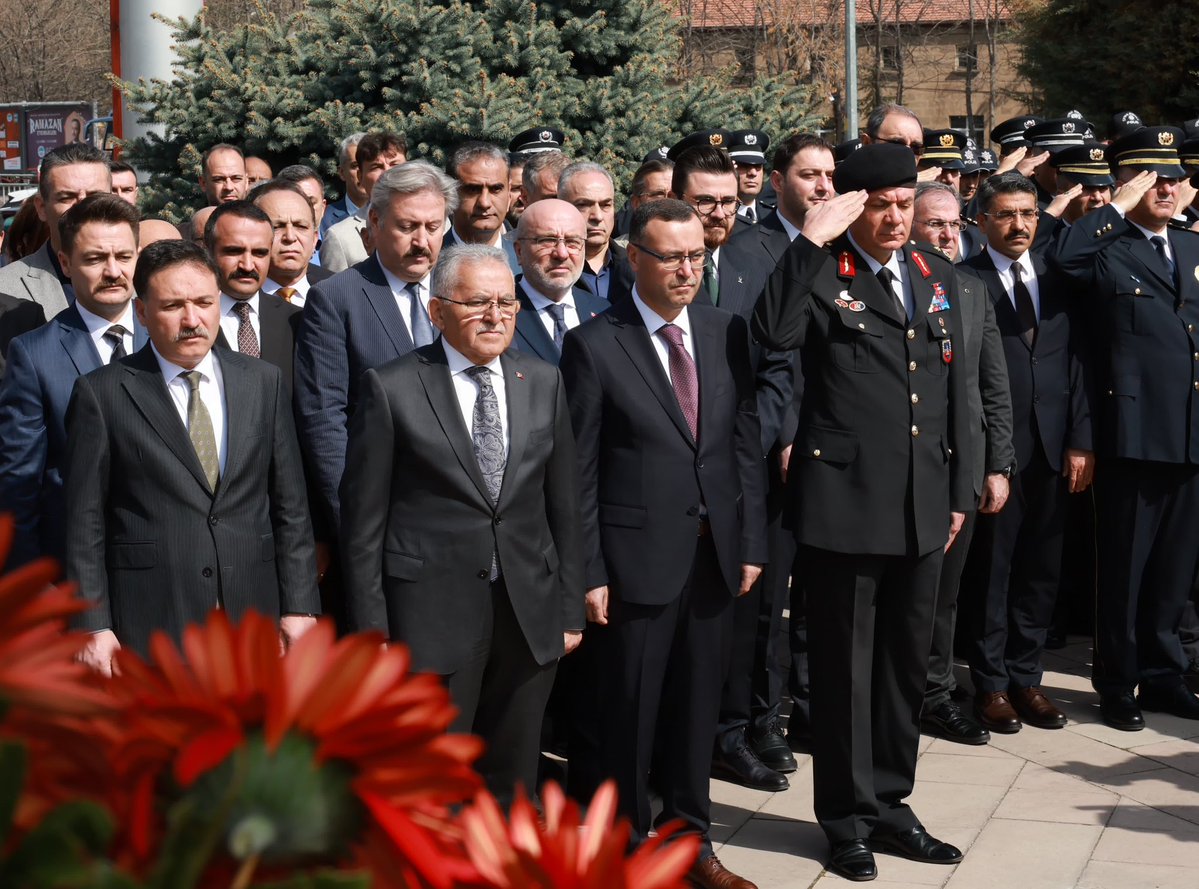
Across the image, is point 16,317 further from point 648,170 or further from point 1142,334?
point 1142,334

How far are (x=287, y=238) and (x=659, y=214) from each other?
183 centimetres

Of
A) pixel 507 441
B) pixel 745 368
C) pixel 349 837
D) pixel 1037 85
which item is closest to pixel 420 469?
pixel 507 441

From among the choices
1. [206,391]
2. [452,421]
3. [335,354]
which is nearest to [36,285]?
[335,354]

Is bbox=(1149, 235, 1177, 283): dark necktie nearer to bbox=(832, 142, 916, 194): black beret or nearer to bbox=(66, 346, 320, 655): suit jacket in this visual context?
bbox=(832, 142, 916, 194): black beret

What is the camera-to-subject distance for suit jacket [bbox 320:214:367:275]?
23.8 ft

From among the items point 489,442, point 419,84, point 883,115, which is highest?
point 419,84

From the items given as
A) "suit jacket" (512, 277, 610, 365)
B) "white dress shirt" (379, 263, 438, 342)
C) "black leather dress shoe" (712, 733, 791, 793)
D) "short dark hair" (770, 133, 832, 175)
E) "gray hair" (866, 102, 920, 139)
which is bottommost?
"black leather dress shoe" (712, 733, 791, 793)

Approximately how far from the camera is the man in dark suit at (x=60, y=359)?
4332mm

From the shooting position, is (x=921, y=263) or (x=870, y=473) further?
(x=921, y=263)

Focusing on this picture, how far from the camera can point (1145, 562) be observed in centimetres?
683

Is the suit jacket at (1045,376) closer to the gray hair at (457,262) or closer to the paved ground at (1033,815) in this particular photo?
the paved ground at (1033,815)

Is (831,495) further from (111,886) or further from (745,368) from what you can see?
(111,886)

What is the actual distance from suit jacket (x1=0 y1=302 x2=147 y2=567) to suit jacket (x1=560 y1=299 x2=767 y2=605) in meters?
1.50

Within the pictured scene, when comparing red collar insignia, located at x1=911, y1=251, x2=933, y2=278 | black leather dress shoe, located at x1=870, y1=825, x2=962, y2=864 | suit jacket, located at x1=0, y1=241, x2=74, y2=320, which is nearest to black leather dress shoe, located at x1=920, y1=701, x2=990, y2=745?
black leather dress shoe, located at x1=870, y1=825, x2=962, y2=864
